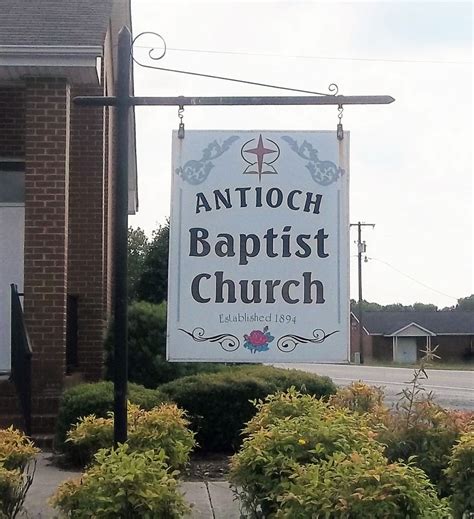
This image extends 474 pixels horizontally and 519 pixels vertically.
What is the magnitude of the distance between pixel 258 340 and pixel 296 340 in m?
0.22

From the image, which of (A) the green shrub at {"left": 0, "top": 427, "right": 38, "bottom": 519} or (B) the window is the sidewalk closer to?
(A) the green shrub at {"left": 0, "top": 427, "right": 38, "bottom": 519}

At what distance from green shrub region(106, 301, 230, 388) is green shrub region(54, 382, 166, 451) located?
7.41 ft

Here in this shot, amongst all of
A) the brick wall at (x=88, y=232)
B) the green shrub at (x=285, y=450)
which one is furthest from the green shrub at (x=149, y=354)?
the green shrub at (x=285, y=450)

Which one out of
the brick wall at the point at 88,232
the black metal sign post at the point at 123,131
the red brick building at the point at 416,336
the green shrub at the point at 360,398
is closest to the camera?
the black metal sign post at the point at 123,131

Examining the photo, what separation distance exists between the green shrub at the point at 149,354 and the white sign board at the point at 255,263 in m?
5.68

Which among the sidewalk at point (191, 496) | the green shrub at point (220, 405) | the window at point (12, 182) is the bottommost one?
the sidewalk at point (191, 496)

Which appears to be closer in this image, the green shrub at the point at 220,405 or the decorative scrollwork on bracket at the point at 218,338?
the decorative scrollwork on bracket at the point at 218,338

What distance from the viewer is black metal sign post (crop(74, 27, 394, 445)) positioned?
17.0ft

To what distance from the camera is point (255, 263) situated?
201 inches

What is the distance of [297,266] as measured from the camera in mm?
5094

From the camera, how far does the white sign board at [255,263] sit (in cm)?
509

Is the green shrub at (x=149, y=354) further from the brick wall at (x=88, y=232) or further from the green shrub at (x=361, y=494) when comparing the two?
the green shrub at (x=361, y=494)

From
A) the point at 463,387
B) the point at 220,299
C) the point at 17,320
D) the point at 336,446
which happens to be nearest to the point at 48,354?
the point at 17,320

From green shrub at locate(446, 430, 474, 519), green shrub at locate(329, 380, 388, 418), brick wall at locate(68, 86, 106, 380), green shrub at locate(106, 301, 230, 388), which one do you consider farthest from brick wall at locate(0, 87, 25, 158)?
green shrub at locate(446, 430, 474, 519)
